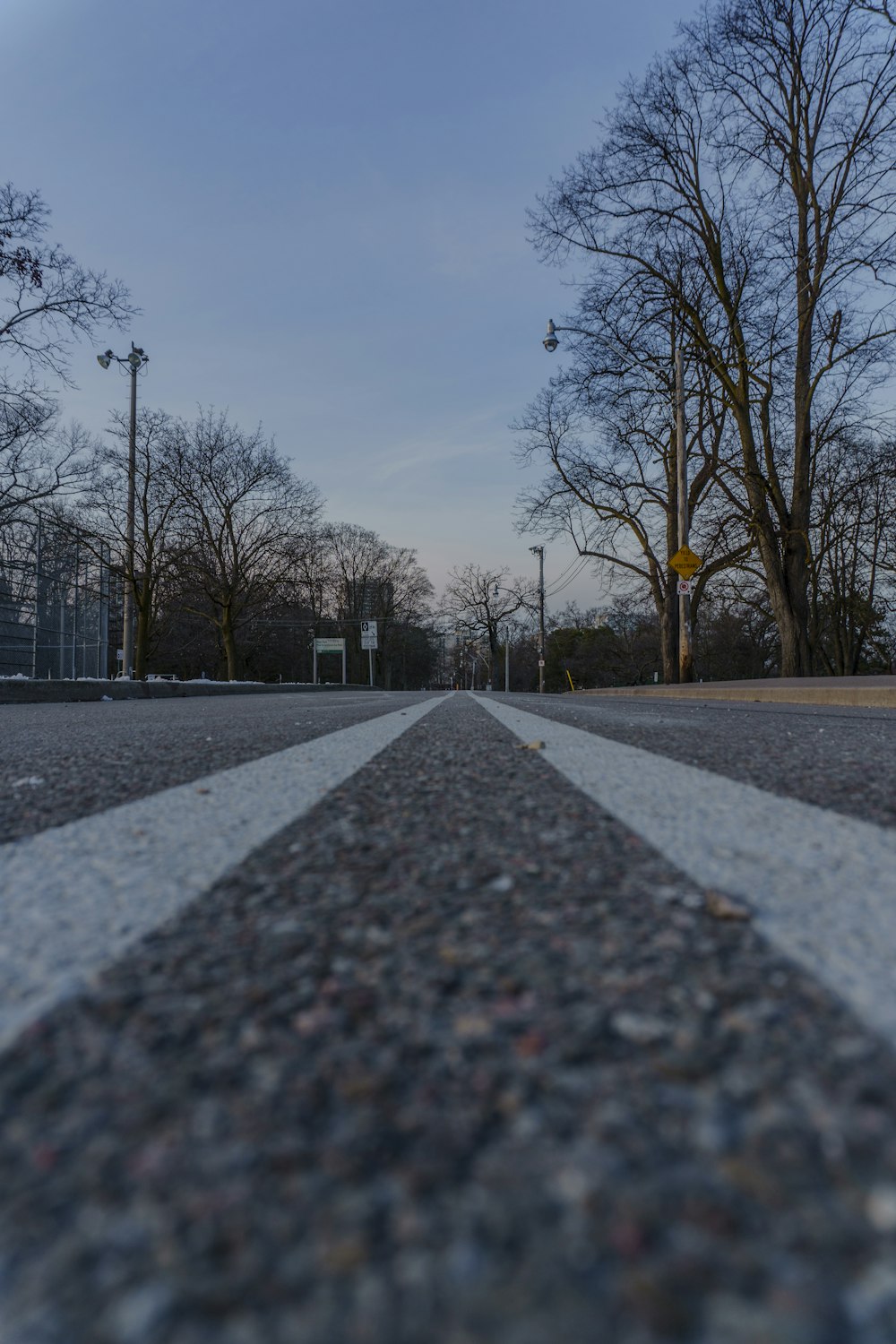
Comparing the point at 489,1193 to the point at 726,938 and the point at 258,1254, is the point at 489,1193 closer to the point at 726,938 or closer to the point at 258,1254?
the point at 258,1254

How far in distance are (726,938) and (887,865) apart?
1.59 ft

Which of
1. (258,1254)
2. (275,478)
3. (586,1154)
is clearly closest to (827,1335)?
(586,1154)

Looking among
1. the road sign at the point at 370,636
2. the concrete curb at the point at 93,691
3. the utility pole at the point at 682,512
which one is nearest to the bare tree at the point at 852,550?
the utility pole at the point at 682,512

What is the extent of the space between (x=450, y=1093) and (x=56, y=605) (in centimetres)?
2862

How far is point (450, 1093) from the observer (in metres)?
0.57

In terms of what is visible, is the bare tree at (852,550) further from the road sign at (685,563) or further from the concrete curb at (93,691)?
the concrete curb at (93,691)

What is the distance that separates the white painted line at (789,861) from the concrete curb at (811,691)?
287 inches

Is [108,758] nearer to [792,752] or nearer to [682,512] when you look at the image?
[792,752]

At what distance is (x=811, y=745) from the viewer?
312 centimetres

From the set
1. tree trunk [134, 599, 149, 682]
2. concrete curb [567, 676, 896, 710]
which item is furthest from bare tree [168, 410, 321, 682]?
concrete curb [567, 676, 896, 710]

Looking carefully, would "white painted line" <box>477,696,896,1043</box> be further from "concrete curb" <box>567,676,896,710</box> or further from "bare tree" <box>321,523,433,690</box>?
"bare tree" <box>321,523,433,690</box>

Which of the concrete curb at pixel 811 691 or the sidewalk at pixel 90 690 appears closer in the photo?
→ the concrete curb at pixel 811 691

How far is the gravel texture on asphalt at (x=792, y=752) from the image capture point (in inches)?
74.2

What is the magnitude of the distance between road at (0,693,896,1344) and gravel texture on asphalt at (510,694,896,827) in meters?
0.62
